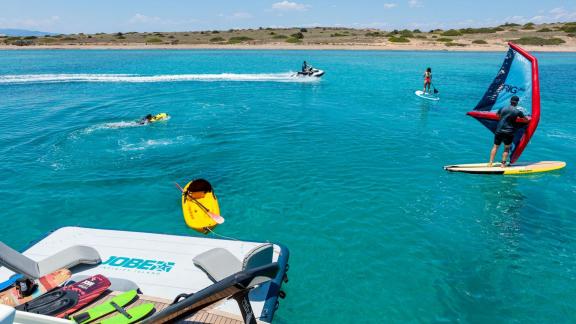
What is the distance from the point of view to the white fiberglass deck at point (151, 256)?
9477 millimetres

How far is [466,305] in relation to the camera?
10.4m

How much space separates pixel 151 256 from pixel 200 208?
3.71m

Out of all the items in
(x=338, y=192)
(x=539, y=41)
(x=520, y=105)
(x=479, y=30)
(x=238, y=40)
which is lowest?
(x=338, y=192)

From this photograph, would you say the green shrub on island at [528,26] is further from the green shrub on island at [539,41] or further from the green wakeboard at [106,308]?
the green wakeboard at [106,308]

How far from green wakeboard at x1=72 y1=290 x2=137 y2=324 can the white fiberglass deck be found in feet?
2.12

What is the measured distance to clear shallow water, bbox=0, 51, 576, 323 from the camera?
36.4 ft

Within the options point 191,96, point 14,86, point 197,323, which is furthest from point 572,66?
point 14,86

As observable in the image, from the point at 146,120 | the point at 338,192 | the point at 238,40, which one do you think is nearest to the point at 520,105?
the point at 338,192

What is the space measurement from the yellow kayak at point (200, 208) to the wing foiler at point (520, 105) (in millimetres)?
12542

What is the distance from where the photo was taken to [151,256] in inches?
431

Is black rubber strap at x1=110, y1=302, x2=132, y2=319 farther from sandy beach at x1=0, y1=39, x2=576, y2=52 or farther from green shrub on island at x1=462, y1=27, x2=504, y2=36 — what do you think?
green shrub on island at x1=462, y1=27, x2=504, y2=36

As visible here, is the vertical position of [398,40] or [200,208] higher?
[398,40]

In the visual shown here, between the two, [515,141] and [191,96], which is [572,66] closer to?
[515,141]

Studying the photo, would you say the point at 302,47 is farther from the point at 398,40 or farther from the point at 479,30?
the point at 479,30
